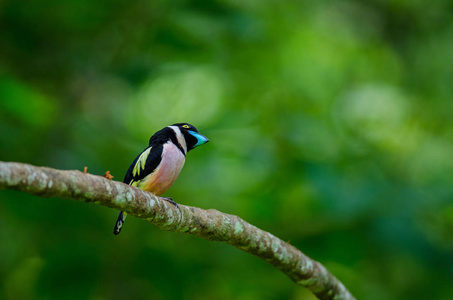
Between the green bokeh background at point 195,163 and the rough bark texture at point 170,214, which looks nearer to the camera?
the rough bark texture at point 170,214

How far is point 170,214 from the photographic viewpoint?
3127 mm

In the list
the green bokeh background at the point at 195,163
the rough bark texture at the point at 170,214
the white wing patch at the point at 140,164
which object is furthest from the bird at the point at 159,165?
the green bokeh background at the point at 195,163

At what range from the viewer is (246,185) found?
607cm

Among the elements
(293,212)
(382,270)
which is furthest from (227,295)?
(382,270)

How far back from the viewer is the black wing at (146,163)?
12.9 ft

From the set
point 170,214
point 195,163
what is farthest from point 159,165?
point 195,163

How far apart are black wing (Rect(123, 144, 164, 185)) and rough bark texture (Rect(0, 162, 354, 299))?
673 mm

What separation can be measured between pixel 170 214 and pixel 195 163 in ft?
8.83

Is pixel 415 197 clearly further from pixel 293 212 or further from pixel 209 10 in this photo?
pixel 209 10

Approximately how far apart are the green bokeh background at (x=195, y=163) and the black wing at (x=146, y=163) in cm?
118

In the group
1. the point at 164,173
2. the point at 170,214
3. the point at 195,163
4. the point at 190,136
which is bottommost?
the point at 170,214

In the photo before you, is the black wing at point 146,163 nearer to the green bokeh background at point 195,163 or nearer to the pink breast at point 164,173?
the pink breast at point 164,173

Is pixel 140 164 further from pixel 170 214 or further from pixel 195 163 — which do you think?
pixel 195 163

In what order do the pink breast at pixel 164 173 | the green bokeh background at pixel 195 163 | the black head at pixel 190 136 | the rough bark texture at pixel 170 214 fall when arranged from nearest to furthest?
the rough bark texture at pixel 170 214 < the pink breast at pixel 164 173 < the black head at pixel 190 136 < the green bokeh background at pixel 195 163
